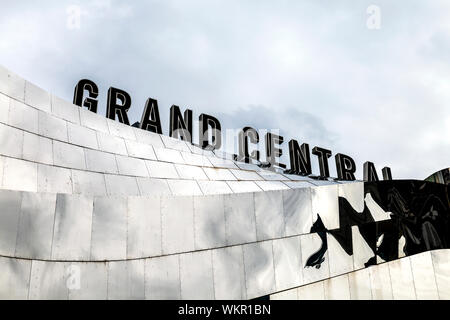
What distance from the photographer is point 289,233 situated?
13.0m

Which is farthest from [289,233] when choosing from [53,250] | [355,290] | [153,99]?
[153,99]

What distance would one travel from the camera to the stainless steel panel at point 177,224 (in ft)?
37.8

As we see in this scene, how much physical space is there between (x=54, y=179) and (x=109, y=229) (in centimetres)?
589

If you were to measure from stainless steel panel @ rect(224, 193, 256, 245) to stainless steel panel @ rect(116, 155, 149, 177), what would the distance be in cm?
826

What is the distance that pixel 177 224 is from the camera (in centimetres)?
1180

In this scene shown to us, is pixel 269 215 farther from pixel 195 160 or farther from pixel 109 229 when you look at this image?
pixel 195 160

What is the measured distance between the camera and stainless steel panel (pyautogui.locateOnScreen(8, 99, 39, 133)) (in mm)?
15686

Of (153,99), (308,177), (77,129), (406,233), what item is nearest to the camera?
(406,233)

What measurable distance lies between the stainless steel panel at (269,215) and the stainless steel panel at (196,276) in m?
2.02

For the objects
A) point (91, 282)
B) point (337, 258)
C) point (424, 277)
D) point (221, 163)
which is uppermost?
point (221, 163)

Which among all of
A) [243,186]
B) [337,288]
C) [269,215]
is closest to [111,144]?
[243,186]

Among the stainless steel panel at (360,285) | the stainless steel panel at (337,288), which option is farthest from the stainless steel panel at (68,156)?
the stainless steel panel at (360,285)
